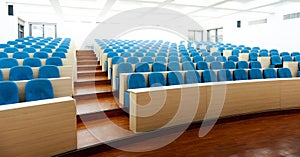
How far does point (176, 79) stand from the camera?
369 centimetres

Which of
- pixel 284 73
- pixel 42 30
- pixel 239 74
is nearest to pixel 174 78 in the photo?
pixel 239 74

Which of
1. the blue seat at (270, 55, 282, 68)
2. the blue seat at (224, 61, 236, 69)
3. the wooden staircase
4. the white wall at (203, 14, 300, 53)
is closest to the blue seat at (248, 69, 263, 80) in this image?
the blue seat at (224, 61, 236, 69)

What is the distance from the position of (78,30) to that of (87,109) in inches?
454

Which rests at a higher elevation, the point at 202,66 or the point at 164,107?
the point at 202,66

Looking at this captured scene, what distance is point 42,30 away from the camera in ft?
44.1

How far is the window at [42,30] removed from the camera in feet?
43.7

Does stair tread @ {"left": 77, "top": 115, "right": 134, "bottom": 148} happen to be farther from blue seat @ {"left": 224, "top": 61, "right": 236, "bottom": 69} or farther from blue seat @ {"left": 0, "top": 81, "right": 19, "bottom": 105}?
blue seat @ {"left": 224, "top": 61, "right": 236, "bottom": 69}

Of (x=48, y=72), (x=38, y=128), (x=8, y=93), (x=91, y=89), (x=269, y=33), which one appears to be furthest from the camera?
(x=269, y=33)

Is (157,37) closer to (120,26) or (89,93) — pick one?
(120,26)

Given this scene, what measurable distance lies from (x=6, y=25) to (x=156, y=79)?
7.89 m

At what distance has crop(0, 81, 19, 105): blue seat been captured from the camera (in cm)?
240

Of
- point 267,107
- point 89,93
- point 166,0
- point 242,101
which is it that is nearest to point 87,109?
point 89,93

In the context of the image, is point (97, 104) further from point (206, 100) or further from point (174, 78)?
point (206, 100)

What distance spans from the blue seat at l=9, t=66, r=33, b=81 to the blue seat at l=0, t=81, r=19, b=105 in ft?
2.76
